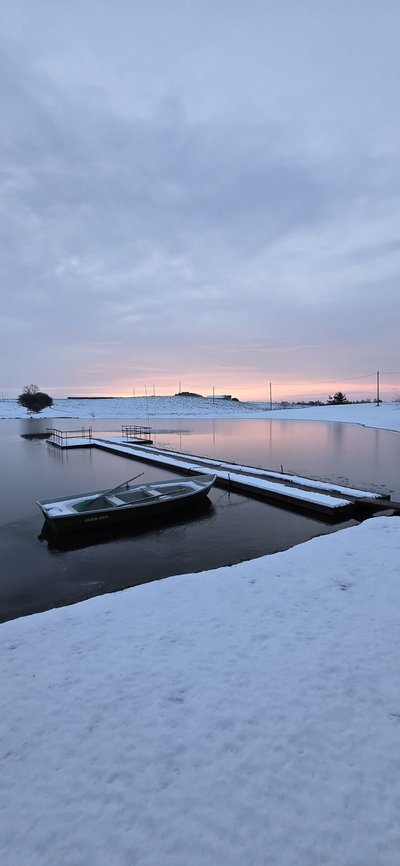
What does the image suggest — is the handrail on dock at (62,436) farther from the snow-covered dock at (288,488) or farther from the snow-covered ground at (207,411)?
the snow-covered ground at (207,411)

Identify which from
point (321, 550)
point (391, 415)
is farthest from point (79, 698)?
point (391, 415)

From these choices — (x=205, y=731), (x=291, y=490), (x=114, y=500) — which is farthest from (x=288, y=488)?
(x=205, y=731)

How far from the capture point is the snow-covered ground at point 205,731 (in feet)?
10.2

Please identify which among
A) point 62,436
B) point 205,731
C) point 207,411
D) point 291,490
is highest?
point 207,411

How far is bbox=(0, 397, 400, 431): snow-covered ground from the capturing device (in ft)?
248

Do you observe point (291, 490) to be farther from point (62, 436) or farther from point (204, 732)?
point (62, 436)

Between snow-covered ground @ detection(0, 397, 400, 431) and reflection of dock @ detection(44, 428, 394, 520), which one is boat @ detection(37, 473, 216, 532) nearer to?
reflection of dock @ detection(44, 428, 394, 520)

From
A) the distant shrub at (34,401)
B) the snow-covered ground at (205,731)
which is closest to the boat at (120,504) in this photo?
the snow-covered ground at (205,731)

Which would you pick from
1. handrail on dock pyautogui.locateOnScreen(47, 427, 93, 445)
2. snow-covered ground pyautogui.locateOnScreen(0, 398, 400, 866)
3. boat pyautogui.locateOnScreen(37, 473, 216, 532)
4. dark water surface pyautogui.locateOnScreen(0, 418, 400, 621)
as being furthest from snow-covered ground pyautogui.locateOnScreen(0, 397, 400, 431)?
snow-covered ground pyautogui.locateOnScreen(0, 398, 400, 866)

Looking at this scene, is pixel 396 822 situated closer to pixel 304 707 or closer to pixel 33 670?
pixel 304 707

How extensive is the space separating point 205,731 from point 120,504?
10388 mm

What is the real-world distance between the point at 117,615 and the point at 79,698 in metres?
2.00

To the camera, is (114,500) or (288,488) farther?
(288,488)

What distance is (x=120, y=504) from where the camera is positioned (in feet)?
46.3
